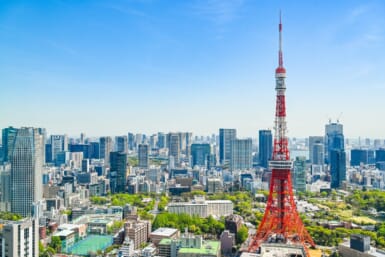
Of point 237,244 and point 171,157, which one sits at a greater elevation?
point 171,157

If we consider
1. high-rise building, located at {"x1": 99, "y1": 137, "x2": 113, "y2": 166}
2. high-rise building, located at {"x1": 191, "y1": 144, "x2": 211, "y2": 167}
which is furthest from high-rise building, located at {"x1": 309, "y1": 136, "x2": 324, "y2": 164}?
high-rise building, located at {"x1": 99, "y1": 137, "x2": 113, "y2": 166}

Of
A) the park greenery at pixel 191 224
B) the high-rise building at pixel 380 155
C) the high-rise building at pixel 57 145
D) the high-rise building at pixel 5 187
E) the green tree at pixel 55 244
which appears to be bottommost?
the green tree at pixel 55 244

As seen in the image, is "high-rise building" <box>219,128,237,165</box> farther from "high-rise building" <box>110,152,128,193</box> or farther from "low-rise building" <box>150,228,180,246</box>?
"low-rise building" <box>150,228,180,246</box>

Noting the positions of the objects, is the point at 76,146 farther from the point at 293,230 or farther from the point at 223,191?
the point at 293,230

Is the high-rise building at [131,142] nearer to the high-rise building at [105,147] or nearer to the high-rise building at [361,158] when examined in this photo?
the high-rise building at [105,147]

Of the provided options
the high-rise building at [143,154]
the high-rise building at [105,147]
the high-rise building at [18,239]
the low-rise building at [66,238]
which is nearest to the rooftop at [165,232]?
the low-rise building at [66,238]

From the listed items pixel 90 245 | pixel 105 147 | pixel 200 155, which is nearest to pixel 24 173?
pixel 90 245

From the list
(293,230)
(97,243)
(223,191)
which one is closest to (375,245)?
(293,230)
